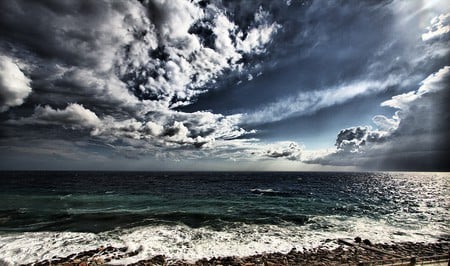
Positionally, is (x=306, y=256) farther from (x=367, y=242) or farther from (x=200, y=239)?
(x=200, y=239)

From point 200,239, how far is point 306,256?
9169 mm

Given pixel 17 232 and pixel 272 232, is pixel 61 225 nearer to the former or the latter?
pixel 17 232

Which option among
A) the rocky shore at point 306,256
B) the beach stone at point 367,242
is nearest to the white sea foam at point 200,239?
the rocky shore at point 306,256

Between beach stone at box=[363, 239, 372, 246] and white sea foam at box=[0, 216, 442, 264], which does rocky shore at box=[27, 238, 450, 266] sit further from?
white sea foam at box=[0, 216, 442, 264]

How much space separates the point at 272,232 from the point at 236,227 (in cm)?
392

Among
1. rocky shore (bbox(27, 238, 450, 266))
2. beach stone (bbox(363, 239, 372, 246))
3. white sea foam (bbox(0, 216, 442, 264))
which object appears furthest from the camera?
beach stone (bbox(363, 239, 372, 246))

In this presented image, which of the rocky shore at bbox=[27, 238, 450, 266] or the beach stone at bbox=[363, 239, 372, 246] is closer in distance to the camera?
the rocky shore at bbox=[27, 238, 450, 266]

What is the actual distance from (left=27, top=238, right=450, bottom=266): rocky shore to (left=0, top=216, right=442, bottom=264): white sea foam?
820 millimetres

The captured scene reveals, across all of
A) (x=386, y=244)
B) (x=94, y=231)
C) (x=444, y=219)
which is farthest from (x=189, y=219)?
(x=444, y=219)

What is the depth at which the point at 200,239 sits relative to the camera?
1988 cm

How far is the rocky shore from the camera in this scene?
595 inches

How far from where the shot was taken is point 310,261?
15453 mm

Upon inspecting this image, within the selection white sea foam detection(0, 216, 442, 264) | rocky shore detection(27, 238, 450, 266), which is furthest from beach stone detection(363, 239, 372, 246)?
white sea foam detection(0, 216, 442, 264)

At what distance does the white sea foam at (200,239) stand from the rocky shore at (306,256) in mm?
820
